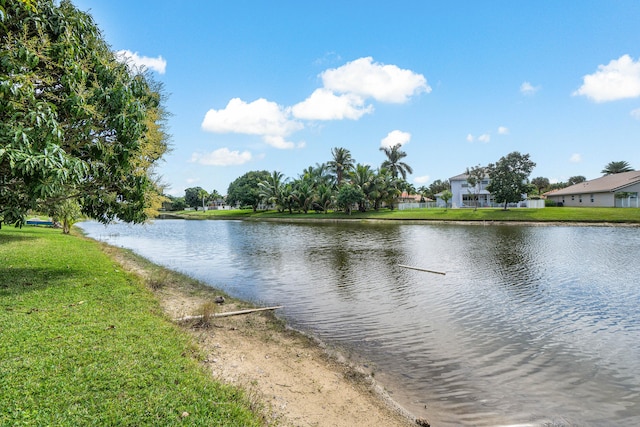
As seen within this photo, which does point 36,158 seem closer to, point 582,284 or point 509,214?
point 582,284

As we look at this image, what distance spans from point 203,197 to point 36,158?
393 ft

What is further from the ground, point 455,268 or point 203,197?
point 203,197

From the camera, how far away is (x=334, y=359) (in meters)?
7.39

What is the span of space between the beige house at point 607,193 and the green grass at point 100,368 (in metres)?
61.0

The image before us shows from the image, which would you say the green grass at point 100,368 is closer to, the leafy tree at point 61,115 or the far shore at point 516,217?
the leafy tree at point 61,115

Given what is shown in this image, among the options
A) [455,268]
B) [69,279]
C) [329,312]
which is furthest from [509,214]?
[69,279]

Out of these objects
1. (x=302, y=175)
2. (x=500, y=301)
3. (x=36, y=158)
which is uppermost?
(x=302, y=175)

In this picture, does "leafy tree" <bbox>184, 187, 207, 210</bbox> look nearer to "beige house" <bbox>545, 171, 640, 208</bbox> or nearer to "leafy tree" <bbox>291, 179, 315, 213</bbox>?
"leafy tree" <bbox>291, 179, 315, 213</bbox>

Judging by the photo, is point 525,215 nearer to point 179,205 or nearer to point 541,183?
point 541,183

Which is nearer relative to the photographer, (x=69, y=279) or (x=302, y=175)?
(x=69, y=279)

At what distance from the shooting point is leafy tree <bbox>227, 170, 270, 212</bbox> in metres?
86.9

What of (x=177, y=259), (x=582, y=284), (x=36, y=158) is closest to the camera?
(x=36, y=158)

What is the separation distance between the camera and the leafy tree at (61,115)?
257 inches

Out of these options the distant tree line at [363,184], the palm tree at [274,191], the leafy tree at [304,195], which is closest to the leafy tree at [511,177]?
the distant tree line at [363,184]
